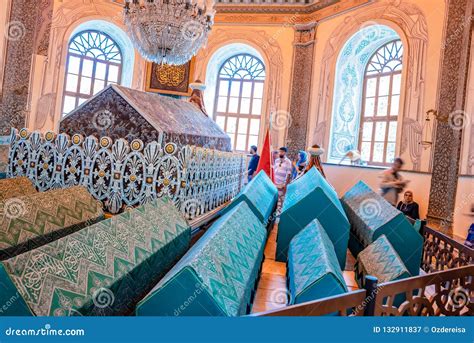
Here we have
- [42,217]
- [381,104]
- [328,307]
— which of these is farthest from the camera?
[381,104]

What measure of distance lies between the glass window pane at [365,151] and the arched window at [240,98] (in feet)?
10.4

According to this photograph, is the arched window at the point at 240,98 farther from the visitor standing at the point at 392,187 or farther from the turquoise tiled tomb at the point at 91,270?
the turquoise tiled tomb at the point at 91,270

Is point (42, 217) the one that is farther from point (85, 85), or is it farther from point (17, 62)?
point (85, 85)

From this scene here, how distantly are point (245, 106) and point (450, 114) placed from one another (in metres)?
6.31

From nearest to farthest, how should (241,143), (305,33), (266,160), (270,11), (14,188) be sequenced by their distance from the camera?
(14,188) → (266,160) → (305,33) → (270,11) → (241,143)

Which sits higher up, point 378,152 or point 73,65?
point 73,65

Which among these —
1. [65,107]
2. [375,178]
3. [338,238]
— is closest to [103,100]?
[338,238]

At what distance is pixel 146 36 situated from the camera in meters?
4.89

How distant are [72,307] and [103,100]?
2244 mm

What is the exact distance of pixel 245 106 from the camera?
11.7 m

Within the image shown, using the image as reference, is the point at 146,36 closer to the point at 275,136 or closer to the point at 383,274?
the point at 383,274

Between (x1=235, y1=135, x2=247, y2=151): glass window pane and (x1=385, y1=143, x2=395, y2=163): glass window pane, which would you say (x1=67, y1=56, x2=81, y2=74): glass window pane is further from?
(x1=385, y1=143, x2=395, y2=163): glass window pane

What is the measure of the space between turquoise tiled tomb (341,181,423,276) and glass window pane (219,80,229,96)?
28.2ft

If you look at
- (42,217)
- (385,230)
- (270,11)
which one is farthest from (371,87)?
(42,217)
